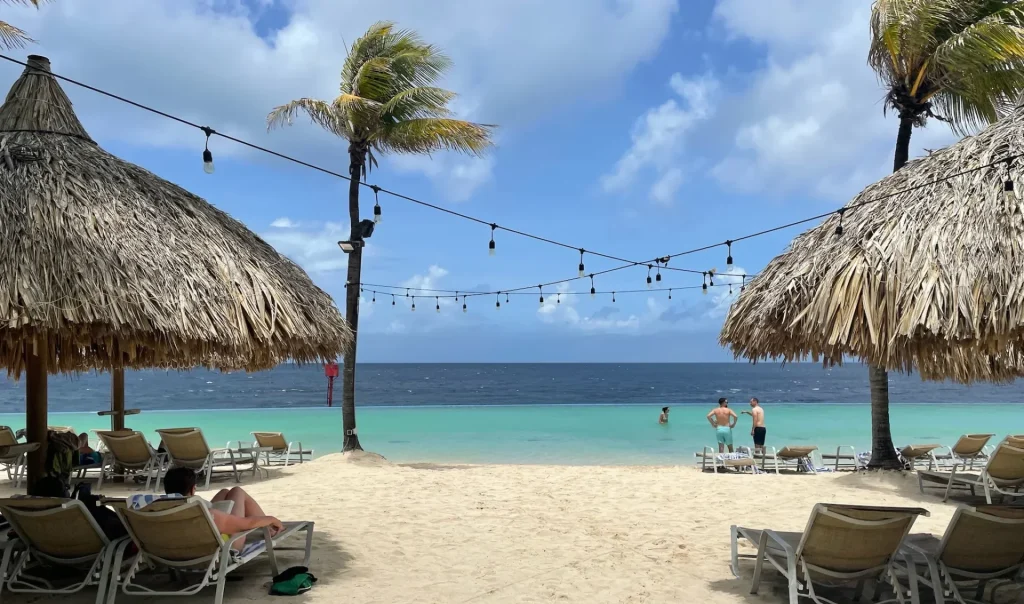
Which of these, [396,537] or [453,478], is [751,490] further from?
[396,537]

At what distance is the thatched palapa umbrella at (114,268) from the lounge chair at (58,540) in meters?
0.90

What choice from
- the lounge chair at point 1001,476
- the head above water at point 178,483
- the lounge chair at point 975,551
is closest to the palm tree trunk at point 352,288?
the head above water at point 178,483

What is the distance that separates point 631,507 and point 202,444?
5218 mm

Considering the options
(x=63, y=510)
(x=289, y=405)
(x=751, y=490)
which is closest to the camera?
(x=63, y=510)

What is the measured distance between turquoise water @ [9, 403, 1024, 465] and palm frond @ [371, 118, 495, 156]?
6.17 m

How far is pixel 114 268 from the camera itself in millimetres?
3893

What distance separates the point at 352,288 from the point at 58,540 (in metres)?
7.81

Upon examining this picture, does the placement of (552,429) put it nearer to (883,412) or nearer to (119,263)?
(883,412)

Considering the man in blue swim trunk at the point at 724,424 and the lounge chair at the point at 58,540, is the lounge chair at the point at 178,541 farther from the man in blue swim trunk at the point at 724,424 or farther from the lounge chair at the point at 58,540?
the man in blue swim trunk at the point at 724,424

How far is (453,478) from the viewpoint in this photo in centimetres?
923

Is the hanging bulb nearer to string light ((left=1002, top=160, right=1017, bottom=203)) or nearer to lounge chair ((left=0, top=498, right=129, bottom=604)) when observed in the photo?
lounge chair ((left=0, top=498, right=129, bottom=604))

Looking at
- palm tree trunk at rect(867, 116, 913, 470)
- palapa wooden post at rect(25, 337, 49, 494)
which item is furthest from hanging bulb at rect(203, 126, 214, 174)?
palm tree trunk at rect(867, 116, 913, 470)

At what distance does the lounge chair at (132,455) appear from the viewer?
8.42 metres

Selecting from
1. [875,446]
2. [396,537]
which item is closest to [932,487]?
[875,446]
